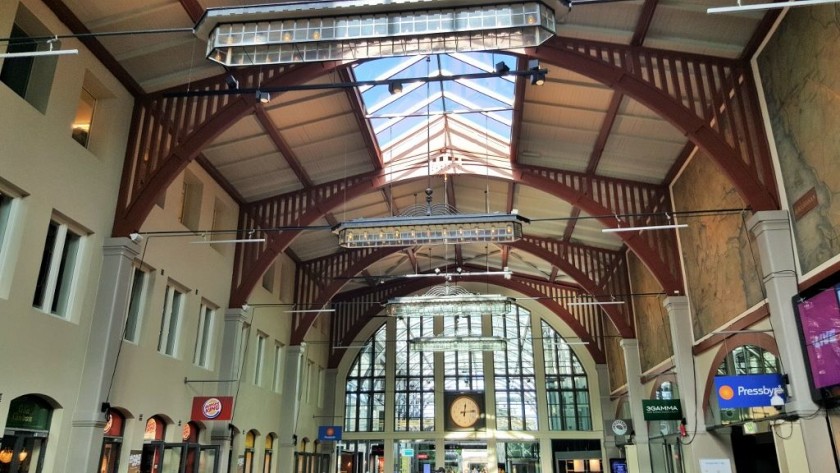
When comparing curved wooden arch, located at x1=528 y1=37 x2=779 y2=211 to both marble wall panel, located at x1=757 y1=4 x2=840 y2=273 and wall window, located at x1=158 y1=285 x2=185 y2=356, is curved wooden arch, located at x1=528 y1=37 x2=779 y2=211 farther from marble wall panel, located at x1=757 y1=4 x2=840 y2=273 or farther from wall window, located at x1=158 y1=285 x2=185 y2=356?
wall window, located at x1=158 y1=285 x2=185 y2=356

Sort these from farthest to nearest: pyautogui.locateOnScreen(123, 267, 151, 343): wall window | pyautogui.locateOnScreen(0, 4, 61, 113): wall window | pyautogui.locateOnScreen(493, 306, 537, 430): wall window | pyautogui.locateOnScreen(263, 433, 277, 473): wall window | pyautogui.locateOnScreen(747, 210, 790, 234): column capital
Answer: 1. pyautogui.locateOnScreen(493, 306, 537, 430): wall window
2. pyautogui.locateOnScreen(263, 433, 277, 473): wall window
3. pyautogui.locateOnScreen(123, 267, 151, 343): wall window
4. pyautogui.locateOnScreen(747, 210, 790, 234): column capital
5. pyautogui.locateOnScreen(0, 4, 61, 113): wall window

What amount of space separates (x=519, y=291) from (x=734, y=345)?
48.7ft

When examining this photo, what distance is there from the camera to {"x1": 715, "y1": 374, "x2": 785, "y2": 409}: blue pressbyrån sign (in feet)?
29.1

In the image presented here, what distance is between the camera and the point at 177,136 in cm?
1098

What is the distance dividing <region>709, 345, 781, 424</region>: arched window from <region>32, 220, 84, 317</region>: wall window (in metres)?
11.4

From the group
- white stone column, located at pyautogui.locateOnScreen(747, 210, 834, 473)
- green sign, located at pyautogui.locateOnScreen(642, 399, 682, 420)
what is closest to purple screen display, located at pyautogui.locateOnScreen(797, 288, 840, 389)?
white stone column, located at pyautogui.locateOnScreen(747, 210, 834, 473)

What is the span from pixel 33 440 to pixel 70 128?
15.5 ft

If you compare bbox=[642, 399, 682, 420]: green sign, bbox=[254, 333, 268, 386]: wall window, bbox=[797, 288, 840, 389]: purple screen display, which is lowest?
bbox=[642, 399, 682, 420]: green sign

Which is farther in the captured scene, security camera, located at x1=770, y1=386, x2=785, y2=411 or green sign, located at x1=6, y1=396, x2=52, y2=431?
security camera, located at x1=770, y1=386, x2=785, y2=411

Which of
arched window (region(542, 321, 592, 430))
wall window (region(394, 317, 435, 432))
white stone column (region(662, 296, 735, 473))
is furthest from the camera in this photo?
wall window (region(394, 317, 435, 432))

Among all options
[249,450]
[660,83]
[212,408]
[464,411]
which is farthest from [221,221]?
[464,411]

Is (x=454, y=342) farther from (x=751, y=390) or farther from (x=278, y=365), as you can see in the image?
(x=751, y=390)

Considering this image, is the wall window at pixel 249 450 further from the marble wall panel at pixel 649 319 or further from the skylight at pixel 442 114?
the marble wall panel at pixel 649 319

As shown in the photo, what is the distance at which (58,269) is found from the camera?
9492 millimetres
